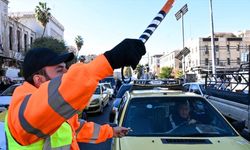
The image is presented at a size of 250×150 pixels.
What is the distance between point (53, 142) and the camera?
2.16 metres

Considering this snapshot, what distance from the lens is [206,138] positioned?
4965mm

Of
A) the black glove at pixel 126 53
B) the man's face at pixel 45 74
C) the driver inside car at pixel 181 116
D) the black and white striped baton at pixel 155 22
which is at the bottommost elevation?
the driver inside car at pixel 181 116

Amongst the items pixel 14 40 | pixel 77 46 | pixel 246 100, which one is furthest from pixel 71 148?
pixel 77 46

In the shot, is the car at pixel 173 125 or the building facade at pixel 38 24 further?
the building facade at pixel 38 24

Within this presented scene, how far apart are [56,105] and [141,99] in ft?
13.6

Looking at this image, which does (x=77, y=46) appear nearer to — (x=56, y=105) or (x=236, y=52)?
(x=236, y=52)

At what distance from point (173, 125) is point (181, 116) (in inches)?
10.1

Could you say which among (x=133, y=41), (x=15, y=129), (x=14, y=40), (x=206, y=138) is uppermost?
(x=14, y=40)

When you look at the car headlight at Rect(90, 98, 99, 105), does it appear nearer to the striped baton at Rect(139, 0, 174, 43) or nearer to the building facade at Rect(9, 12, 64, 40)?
the striped baton at Rect(139, 0, 174, 43)

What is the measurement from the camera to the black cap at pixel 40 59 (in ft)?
6.93

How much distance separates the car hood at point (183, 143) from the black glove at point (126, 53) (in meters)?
3.03

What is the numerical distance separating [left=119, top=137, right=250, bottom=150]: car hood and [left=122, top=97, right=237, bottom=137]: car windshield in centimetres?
22

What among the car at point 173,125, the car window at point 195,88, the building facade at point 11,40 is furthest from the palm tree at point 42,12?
the car at point 173,125

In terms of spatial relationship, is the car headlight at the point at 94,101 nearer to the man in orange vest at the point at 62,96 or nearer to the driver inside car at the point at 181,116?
the driver inside car at the point at 181,116
